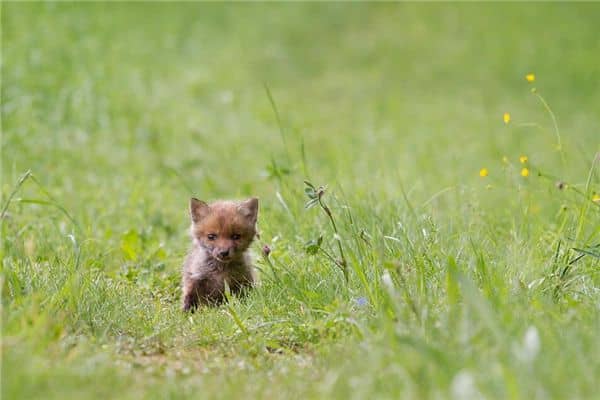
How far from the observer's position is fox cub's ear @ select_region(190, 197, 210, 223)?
6.52m

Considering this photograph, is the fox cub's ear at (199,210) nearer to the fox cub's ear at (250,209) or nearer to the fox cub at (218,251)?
the fox cub at (218,251)

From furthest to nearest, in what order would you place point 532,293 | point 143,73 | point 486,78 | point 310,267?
1. point 486,78
2. point 143,73
3. point 310,267
4. point 532,293

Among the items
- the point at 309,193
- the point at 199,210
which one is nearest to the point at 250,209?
the point at 199,210

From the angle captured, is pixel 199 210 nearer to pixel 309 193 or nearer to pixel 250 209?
pixel 250 209

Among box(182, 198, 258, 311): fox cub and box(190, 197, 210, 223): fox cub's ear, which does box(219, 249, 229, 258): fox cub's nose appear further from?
box(190, 197, 210, 223): fox cub's ear

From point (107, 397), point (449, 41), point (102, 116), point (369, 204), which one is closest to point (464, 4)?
point (449, 41)

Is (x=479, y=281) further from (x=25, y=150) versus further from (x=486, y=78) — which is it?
(x=486, y=78)

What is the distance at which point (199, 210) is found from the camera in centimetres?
654

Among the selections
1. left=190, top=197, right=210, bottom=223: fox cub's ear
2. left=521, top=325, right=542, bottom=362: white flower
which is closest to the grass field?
left=521, top=325, right=542, bottom=362: white flower

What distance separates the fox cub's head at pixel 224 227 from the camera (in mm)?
6355

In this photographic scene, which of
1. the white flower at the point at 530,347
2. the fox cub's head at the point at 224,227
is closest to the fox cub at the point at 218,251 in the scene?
the fox cub's head at the point at 224,227

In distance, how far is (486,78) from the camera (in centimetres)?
1720

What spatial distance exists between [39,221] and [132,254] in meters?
1.08

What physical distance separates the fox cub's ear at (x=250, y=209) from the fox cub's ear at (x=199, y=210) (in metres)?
0.26
